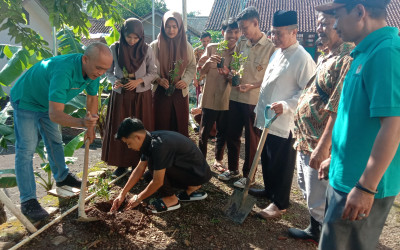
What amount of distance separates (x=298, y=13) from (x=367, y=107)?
803 inches

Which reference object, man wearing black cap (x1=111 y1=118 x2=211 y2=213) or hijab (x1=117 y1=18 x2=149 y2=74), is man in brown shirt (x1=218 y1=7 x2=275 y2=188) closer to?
man wearing black cap (x1=111 y1=118 x2=211 y2=213)

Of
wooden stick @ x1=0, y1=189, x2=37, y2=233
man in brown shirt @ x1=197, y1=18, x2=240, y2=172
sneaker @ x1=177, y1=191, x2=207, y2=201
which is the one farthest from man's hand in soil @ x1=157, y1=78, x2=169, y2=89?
wooden stick @ x1=0, y1=189, x2=37, y2=233

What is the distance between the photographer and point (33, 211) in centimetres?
281

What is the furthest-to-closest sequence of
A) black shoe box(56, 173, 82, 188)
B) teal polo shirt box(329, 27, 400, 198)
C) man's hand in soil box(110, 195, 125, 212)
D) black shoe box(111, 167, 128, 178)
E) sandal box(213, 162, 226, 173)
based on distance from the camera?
sandal box(213, 162, 226, 173), black shoe box(111, 167, 128, 178), black shoe box(56, 173, 82, 188), man's hand in soil box(110, 195, 125, 212), teal polo shirt box(329, 27, 400, 198)

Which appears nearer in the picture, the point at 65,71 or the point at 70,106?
the point at 65,71

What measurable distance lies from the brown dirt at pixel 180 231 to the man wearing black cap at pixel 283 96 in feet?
0.87

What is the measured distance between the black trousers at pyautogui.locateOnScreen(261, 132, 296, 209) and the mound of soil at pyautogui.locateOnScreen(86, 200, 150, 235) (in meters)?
1.34

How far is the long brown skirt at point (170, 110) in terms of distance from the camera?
3.98m

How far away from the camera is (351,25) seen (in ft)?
4.78

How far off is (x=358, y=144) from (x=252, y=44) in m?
2.57

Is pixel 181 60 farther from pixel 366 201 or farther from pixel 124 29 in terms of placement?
A: pixel 366 201

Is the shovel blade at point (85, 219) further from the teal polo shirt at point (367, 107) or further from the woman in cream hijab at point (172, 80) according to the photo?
the teal polo shirt at point (367, 107)

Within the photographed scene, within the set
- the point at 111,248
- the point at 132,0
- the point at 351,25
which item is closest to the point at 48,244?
the point at 111,248

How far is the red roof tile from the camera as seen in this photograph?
1812 centimetres
